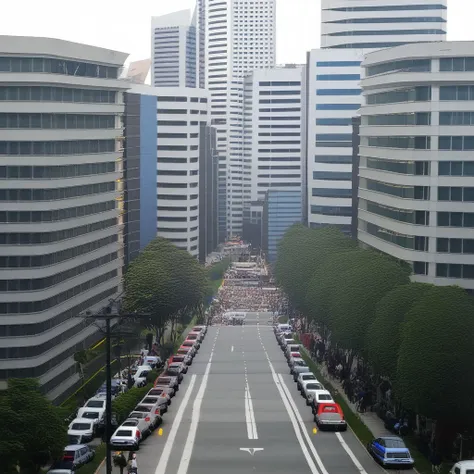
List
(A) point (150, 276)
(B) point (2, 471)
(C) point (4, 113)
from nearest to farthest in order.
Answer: (B) point (2, 471)
(C) point (4, 113)
(A) point (150, 276)

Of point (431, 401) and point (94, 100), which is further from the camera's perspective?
point (94, 100)

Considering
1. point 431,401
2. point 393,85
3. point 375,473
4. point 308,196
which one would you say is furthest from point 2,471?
point 308,196

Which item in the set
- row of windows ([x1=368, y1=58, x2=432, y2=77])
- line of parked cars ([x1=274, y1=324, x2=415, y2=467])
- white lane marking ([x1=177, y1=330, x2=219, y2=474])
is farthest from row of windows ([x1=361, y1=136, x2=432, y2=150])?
white lane marking ([x1=177, y1=330, x2=219, y2=474])

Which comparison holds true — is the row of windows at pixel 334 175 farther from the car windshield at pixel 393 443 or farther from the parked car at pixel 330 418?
the car windshield at pixel 393 443

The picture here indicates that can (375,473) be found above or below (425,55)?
below

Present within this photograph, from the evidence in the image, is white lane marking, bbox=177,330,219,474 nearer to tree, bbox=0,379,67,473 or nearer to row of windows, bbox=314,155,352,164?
tree, bbox=0,379,67,473

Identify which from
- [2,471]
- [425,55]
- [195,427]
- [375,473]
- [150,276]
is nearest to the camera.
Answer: [2,471]

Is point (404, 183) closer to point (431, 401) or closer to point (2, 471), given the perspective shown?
point (431, 401)
